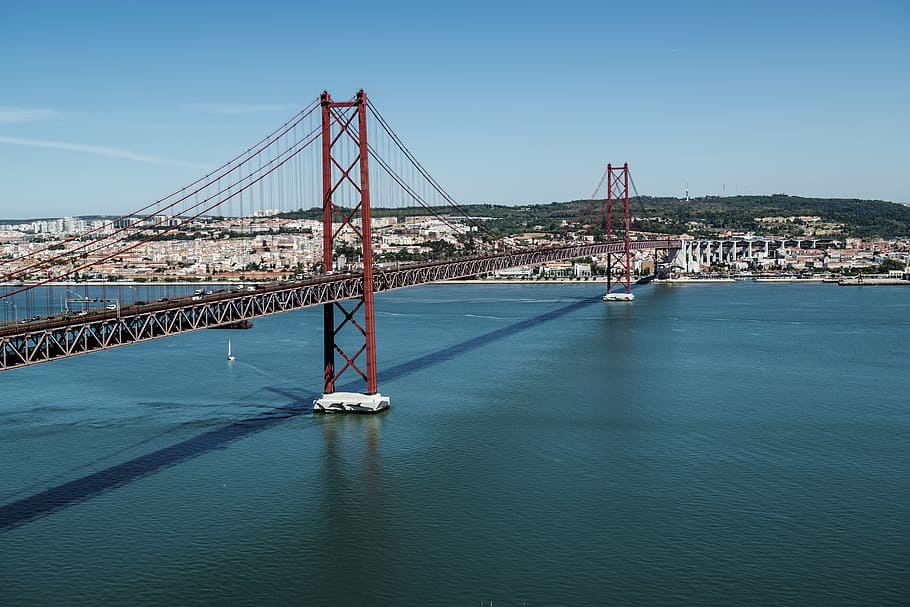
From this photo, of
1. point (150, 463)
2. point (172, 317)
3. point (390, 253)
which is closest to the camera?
point (172, 317)

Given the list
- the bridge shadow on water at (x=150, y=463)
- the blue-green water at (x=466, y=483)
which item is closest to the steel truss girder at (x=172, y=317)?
the bridge shadow on water at (x=150, y=463)

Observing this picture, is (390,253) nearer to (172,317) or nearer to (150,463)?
(150,463)

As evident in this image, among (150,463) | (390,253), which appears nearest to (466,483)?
(150,463)

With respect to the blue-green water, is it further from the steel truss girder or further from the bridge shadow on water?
the steel truss girder

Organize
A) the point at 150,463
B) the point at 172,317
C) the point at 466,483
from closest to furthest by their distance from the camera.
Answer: the point at 466,483
the point at 172,317
the point at 150,463

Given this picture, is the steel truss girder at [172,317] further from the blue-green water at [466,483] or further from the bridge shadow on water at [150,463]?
the blue-green water at [466,483]

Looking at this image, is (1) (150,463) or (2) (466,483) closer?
(2) (466,483)

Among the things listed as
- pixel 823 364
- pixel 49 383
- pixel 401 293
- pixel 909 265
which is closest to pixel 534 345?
pixel 823 364

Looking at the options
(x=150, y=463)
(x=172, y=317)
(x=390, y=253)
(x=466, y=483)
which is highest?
(x=390, y=253)
